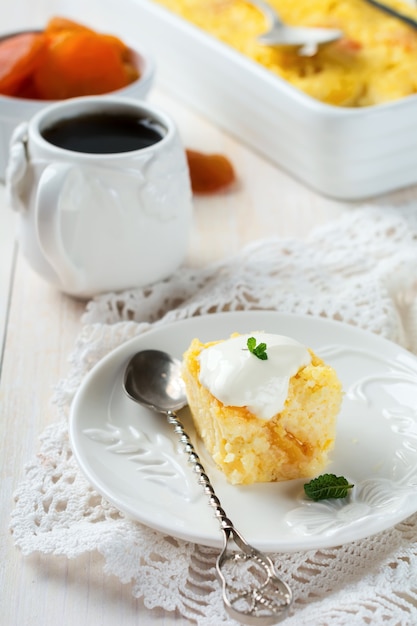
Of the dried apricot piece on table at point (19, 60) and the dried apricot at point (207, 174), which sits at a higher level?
the dried apricot piece on table at point (19, 60)

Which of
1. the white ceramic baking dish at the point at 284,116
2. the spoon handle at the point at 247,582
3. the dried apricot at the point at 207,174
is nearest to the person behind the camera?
the spoon handle at the point at 247,582

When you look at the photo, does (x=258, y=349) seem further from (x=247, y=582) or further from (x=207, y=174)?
(x=207, y=174)

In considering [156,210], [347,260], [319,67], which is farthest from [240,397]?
[319,67]

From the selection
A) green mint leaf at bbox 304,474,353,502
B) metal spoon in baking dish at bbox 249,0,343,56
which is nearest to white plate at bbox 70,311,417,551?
green mint leaf at bbox 304,474,353,502

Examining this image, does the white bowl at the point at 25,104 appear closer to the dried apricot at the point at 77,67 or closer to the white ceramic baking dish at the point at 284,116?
the dried apricot at the point at 77,67

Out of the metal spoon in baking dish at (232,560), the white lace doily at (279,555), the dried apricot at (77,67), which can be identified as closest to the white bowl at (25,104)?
the dried apricot at (77,67)

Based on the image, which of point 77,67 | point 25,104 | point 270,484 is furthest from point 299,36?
point 270,484

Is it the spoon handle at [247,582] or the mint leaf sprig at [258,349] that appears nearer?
the spoon handle at [247,582]
